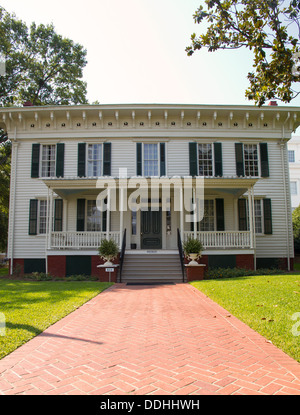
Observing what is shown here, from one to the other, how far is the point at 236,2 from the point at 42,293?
29.1ft

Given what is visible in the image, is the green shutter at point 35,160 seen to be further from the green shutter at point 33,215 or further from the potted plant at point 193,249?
the potted plant at point 193,249

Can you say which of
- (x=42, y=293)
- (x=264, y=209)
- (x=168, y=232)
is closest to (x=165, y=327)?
(x=42, y=293)

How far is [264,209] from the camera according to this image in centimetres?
1630

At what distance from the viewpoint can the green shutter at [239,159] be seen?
16.4 m

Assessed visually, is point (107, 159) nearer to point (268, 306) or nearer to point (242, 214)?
point (242, 214)

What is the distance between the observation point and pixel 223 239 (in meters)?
14.2

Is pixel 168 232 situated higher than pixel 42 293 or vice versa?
pixel 168 232

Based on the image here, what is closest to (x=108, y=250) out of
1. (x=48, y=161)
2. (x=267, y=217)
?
(x=48, y=161)

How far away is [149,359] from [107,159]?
1336cm

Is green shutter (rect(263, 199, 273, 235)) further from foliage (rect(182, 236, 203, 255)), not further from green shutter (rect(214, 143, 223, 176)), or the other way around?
foliage (rect(182, 236, 203, 255))

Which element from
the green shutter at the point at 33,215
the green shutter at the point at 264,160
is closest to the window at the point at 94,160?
the green shutter at the point at 33,215

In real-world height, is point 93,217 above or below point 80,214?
below
